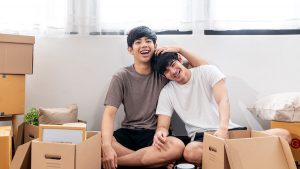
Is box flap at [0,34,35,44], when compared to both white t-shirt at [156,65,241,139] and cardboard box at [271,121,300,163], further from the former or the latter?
cardboard box at [271,121,300,163]

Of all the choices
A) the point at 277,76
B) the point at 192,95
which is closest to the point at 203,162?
the point at 192,95

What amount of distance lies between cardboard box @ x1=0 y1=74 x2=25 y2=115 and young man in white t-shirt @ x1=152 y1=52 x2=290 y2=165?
81 cm

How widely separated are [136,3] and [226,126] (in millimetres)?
1032

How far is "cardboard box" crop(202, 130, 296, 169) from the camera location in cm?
138

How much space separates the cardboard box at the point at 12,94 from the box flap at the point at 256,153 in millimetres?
1257

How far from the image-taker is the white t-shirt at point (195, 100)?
1.83 meters

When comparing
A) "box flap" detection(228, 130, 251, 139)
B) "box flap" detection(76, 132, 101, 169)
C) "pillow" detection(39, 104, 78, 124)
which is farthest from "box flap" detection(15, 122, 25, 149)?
"box flap" detection(228, 130, 251, 139)

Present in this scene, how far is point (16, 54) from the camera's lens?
191 centimetres

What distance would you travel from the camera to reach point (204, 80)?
6.13 feet

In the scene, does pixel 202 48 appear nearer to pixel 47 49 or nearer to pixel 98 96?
pixel 98 96

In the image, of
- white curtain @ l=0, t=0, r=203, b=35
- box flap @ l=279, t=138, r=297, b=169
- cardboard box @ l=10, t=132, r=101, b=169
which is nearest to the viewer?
cardboard box @ l=10, t=132, r=101, b=169

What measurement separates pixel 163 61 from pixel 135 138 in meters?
0.48

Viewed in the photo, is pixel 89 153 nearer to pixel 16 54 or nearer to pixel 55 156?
pixel 55 156

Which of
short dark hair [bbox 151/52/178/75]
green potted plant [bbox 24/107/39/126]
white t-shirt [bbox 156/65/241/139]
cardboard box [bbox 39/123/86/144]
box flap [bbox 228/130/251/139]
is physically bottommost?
box flap [bbox 228/130/251/139]
